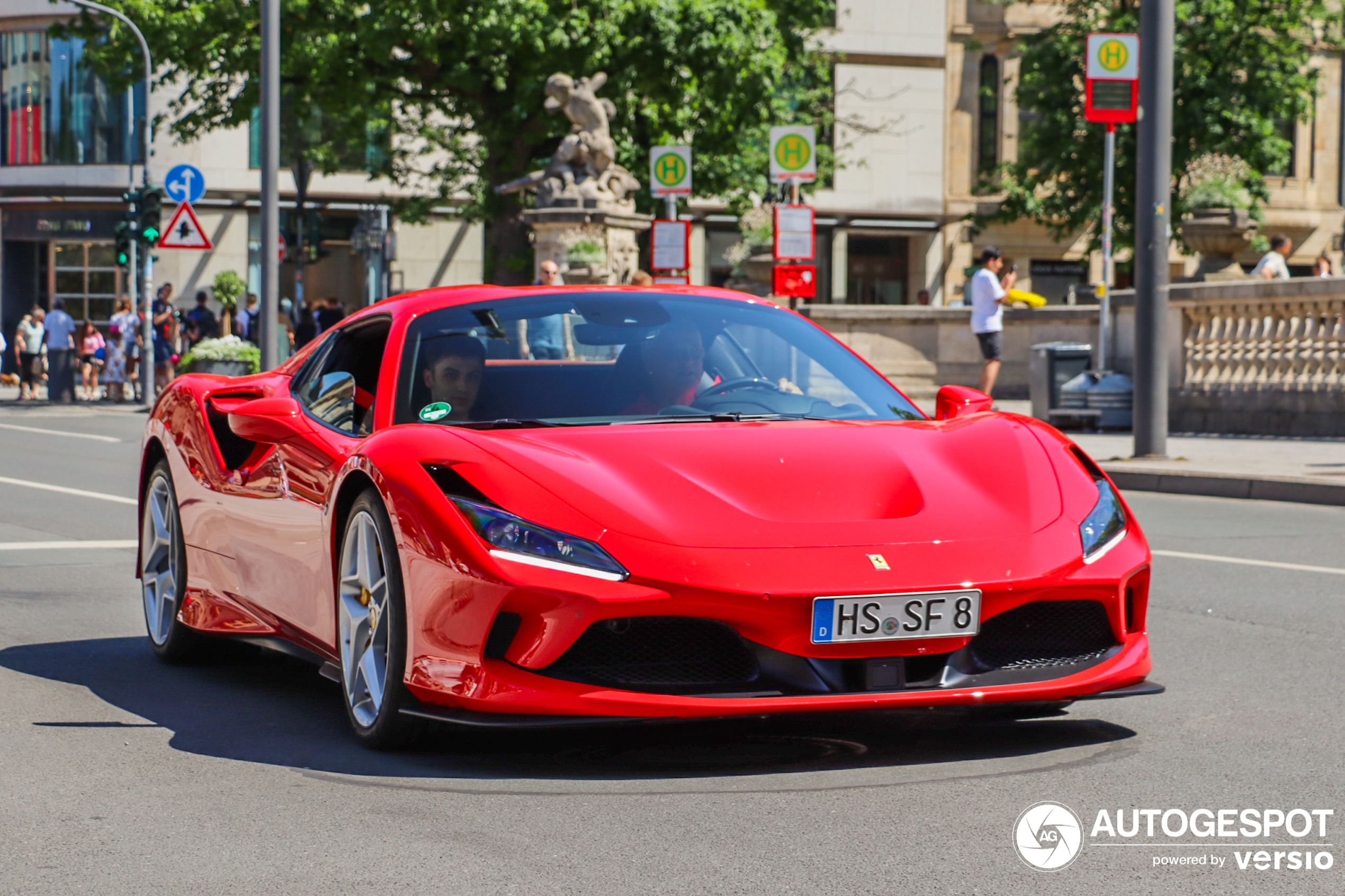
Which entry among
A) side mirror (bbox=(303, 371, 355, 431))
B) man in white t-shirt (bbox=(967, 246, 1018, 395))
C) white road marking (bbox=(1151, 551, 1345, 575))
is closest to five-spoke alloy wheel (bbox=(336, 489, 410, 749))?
side mirror (bbox=(303, 371, 355, 431))

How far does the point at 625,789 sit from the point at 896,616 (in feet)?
2.41

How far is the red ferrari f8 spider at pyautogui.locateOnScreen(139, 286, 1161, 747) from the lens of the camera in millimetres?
4406

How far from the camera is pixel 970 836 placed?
3.96 m

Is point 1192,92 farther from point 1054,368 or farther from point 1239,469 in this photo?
point 1239,469

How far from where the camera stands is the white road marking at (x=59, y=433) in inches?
847

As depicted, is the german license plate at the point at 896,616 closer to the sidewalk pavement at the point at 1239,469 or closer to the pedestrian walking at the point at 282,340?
the sidewalk pavement at the point at 1239,469

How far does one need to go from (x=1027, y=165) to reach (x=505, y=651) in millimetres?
38662

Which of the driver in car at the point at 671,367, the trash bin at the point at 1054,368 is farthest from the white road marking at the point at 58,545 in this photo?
the trash bin at the point at 1054,368

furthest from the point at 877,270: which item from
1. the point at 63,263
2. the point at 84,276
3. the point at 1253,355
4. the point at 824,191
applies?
the point at 1253,355

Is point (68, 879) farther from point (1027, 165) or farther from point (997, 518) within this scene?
point (1027, 165)

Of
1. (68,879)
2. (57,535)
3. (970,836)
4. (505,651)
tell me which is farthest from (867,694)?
(57,535)

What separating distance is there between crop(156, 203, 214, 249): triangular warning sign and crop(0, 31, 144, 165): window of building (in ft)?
69.7

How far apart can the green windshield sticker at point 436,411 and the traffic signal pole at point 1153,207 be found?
34.5 ft

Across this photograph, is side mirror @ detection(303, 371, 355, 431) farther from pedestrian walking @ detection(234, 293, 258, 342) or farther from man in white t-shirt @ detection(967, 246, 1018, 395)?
pedestrian walking @ detection(234, 293, 258, 342)
